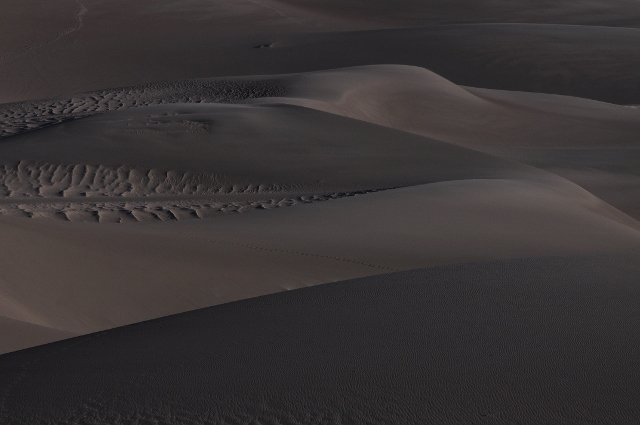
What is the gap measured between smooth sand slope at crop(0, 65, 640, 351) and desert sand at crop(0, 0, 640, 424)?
27mm

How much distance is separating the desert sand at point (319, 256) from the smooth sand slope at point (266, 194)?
0.09 ft

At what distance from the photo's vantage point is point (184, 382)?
2.34 meters

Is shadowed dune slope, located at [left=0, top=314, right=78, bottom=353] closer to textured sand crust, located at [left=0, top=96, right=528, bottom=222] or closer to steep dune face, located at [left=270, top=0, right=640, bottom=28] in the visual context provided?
textured sand crust, located at [left=0, top=96, right=528, bottom=222]

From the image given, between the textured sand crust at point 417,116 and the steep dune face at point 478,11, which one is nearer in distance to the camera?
the textured sand crust at point 417,116

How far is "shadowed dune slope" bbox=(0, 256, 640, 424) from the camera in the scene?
6.93ft

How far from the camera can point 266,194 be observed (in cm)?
866

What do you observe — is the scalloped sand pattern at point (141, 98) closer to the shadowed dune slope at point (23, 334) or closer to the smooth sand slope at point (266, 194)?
the smooth sand slope at point (266, 194)

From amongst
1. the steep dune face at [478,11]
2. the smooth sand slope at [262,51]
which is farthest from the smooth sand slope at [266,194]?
the steep dune face at [478,11]

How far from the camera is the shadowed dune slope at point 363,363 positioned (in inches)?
83.2

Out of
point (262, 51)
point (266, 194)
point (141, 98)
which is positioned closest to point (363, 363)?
point (266, 194)

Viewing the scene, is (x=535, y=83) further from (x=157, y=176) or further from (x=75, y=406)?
(x=75, y=406)

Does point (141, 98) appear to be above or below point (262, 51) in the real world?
above

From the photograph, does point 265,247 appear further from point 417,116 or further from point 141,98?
point 141,98

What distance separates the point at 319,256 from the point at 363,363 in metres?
2.84
